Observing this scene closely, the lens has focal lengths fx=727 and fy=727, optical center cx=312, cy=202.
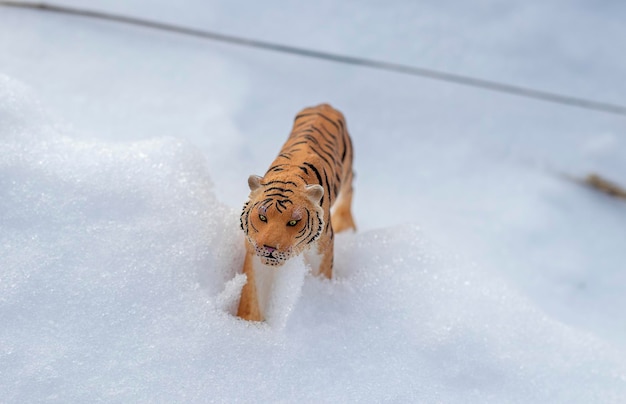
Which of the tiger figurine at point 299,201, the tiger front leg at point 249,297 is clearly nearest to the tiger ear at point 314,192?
the tiger figurine at point 299,201

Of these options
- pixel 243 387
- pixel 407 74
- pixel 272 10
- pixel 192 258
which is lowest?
pixel 243 387

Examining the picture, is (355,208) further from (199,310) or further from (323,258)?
(199,310)

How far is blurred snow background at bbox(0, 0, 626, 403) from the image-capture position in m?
0.84

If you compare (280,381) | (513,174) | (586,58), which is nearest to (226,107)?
(513,174)

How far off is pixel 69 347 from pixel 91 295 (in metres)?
0.07

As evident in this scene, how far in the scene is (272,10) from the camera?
5.61 ft

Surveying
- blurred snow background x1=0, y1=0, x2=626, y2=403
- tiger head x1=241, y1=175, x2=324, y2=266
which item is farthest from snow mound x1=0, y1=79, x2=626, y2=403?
tiger head x1=241, y1=175, x2=324, y2=266

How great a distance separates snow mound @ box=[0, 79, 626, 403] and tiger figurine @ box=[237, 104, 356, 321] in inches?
1.2

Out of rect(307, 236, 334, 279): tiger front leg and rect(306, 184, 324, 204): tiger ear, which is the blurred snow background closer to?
rect(307, 236, 334, 279): tiger front leg

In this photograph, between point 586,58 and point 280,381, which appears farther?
point 586,58

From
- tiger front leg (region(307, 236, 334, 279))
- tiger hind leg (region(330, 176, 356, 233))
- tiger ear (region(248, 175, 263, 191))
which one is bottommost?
tiger front leg (region(307, 236, 334, 279))

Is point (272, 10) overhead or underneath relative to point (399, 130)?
overhead

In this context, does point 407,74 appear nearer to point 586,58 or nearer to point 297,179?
point 586,58

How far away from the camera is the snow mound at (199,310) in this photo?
0.80 meters
